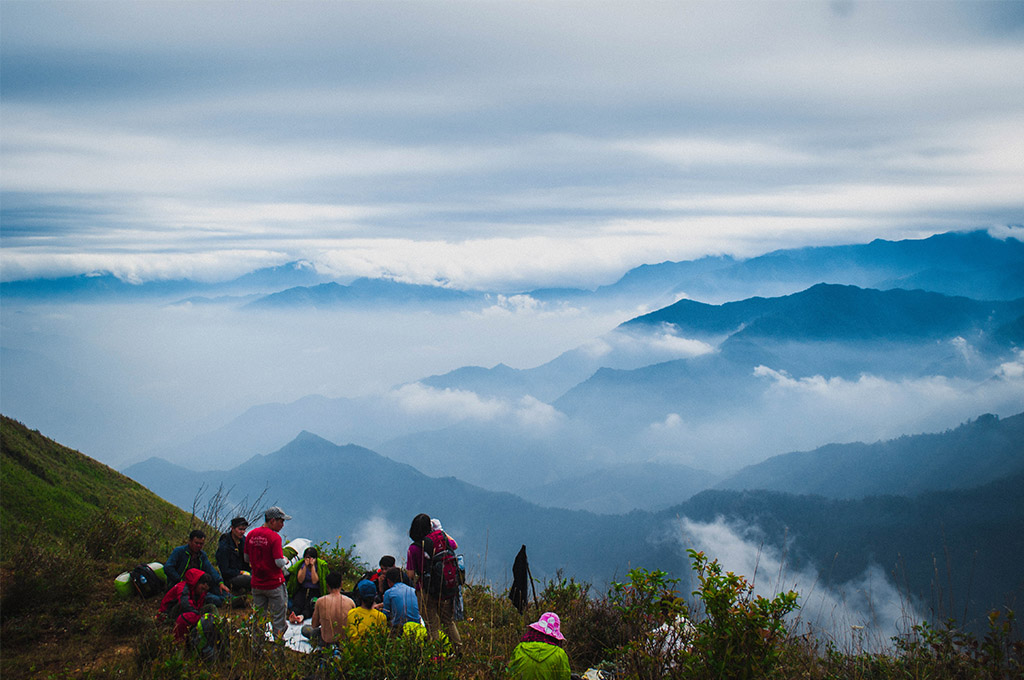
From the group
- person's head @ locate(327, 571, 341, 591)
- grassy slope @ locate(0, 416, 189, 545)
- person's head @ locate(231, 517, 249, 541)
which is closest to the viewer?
person's head @ locate(327, 571, 341, 591)

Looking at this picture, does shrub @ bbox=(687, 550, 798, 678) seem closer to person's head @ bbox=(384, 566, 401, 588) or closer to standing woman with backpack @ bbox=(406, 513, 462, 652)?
standing woman with backpack @ bbox=(406, 513, 462, 652)

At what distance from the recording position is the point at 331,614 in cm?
755

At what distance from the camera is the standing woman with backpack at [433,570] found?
825cm

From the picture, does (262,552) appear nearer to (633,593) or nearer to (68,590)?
(68,590)

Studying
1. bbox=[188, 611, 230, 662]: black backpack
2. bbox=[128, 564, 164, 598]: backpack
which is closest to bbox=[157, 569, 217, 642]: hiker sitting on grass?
bbox=[188, 611, 230, 662]: black backpack

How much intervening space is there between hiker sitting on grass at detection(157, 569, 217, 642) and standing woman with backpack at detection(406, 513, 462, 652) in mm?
2556

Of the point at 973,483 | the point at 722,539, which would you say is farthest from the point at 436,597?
the point at 973,483

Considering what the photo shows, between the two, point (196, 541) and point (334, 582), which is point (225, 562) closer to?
point (196, 541)

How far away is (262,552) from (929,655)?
7.95 meters

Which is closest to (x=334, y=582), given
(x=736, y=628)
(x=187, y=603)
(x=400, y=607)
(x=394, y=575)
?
(x=394, y=575)

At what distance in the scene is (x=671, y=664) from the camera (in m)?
5.83

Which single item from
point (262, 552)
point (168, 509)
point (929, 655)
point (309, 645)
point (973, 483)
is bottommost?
point (973, 483)

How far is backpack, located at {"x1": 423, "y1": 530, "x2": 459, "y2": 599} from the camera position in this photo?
830 cm

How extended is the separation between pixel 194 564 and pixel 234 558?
4.50ft
